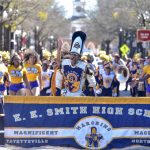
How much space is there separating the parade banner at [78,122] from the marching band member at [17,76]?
4176 millimetres

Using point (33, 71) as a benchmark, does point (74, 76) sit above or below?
above

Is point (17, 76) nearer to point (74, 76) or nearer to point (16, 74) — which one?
point (16, 74)

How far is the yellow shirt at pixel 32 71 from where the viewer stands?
17406mm

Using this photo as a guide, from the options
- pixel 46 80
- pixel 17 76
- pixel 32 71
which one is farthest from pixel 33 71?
pixel 46 80

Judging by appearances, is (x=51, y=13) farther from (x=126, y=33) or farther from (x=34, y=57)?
(x=34, y=57)

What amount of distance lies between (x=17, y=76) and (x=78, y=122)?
4441mm

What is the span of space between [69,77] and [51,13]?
218 feet

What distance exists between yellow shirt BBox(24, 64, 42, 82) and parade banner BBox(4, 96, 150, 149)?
18.8 ft

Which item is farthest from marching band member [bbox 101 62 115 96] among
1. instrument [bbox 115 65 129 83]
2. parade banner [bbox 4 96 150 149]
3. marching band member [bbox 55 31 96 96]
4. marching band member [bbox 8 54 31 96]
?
parade banner [bbox 4 96 150 149]

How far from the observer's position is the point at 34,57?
17281mm

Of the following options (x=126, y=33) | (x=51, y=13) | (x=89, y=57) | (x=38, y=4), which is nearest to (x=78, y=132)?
(x=89, y=57)

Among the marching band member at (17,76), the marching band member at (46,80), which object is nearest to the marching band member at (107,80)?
the marching band member at (46,80)

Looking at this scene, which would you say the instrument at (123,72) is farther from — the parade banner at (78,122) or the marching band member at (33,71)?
the parade banner at (78,122)

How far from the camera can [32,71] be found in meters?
17.5
